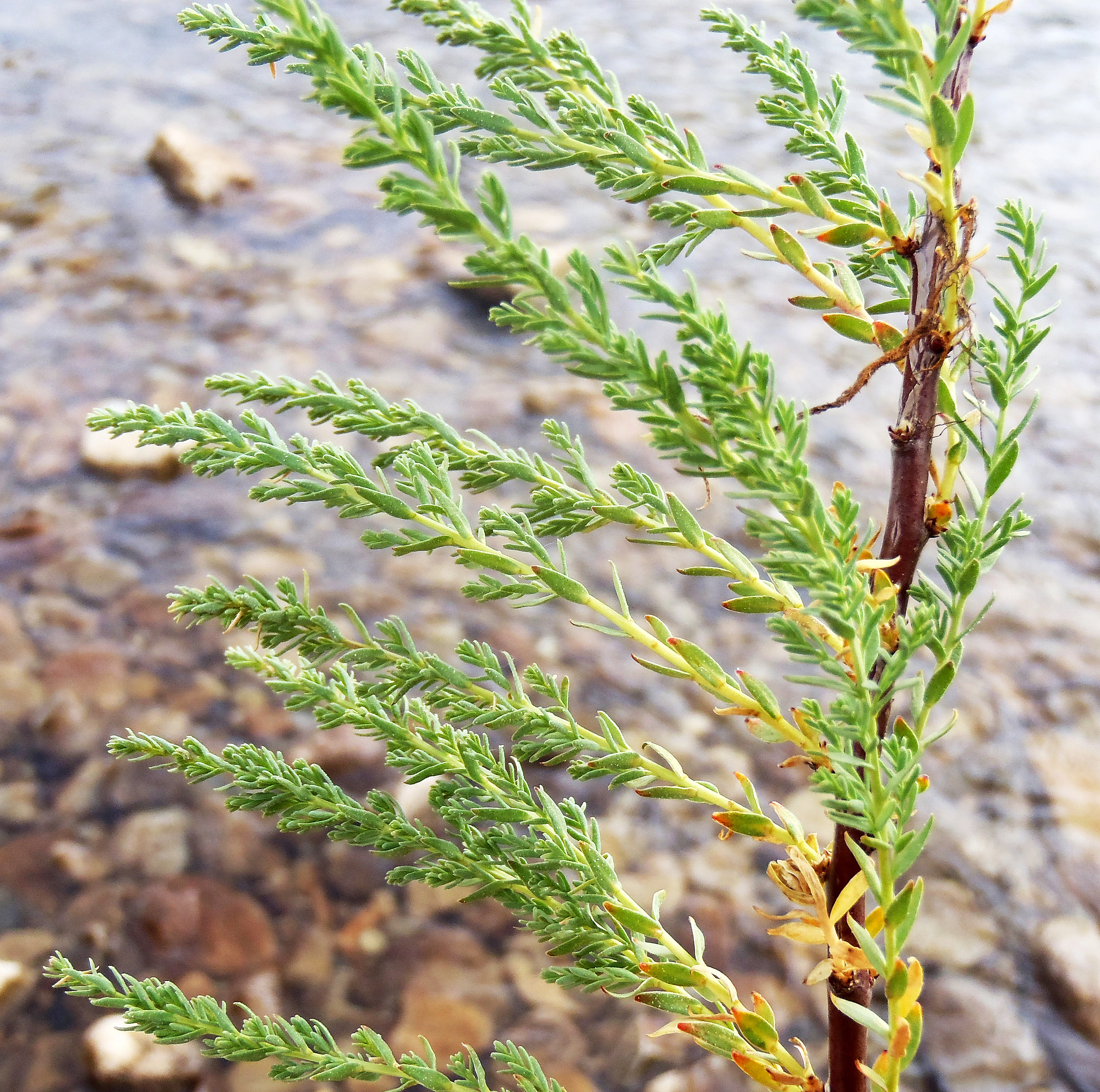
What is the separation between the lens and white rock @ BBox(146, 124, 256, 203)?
2654mm

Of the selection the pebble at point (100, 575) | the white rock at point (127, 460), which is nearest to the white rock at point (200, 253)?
the white rock at point (127, 460)

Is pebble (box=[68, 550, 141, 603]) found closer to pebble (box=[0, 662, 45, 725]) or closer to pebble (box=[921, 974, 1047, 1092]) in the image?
pebble (box=[0, 662, 45, 725])

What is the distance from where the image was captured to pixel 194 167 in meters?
2.65

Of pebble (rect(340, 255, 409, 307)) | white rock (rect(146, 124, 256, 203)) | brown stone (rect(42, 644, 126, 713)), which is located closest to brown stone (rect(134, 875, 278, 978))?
brown stone (rect(42, 644, 126, 713))

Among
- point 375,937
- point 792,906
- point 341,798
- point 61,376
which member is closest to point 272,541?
point 61,376

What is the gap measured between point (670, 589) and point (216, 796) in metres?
0.90

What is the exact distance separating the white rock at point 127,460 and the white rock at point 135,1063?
1.15 m

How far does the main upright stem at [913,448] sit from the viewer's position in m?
0.45

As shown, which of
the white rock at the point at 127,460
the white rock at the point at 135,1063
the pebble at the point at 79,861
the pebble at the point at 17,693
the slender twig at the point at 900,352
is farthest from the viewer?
the white rock at the point at 127,460

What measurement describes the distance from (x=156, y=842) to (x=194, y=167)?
2016 millimetres

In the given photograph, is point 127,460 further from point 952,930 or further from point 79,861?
point 952,930

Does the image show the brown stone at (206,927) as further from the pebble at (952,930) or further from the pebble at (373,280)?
the pebble at (373,280)

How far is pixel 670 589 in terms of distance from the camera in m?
1.85

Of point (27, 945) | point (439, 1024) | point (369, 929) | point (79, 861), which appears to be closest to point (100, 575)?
point (79, 861)
